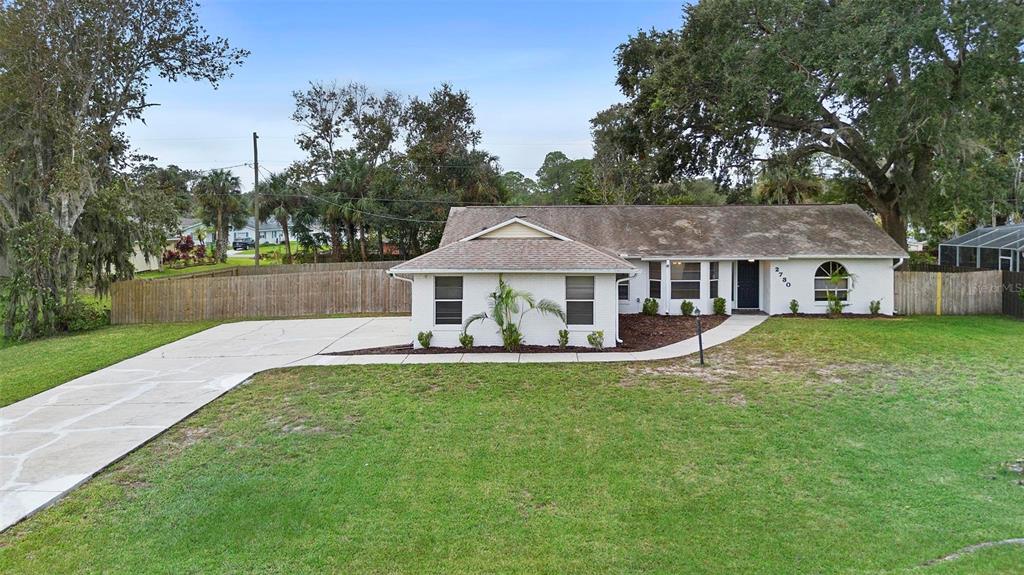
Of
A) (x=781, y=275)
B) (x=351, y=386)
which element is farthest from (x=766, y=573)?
(x=781, y=275)

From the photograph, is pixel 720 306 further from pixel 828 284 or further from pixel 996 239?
pixel 996 239

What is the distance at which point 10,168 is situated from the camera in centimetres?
1695

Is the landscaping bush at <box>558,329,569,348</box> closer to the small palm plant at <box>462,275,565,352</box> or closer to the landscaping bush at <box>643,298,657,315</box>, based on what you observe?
the small palm plant at <box>462,275,565,352</box>

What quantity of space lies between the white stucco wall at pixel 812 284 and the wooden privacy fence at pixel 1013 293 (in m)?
3.60

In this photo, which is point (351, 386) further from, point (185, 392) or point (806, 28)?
point (806, 28)

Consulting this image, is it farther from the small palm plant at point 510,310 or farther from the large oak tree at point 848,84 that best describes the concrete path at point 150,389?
the large oak tree at point 848,84

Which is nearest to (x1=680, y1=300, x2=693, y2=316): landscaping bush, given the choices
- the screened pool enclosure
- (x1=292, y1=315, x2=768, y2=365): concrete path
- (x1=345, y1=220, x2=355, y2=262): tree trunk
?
Result: (x1=292, y1=315, x2=768, y2=365): concrete path

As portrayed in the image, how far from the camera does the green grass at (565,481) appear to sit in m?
4.75

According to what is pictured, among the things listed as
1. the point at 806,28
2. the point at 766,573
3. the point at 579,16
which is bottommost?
the point at 766,573

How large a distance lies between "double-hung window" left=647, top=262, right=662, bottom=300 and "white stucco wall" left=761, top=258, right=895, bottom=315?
3610mm

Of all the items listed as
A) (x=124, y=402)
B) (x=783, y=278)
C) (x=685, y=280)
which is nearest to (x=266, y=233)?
(x=685, y=280)

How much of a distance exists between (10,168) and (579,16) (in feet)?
62.2

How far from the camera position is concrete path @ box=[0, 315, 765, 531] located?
6.74m

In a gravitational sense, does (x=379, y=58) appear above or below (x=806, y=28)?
above
